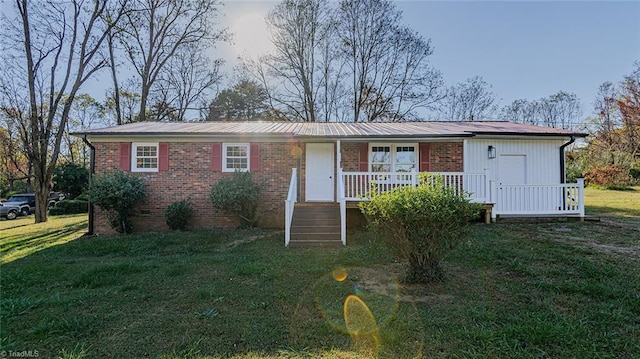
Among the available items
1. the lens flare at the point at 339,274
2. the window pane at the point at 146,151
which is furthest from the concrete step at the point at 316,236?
the window pane at the point at 146,151

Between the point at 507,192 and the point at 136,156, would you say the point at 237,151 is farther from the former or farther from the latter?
the point at 507,192

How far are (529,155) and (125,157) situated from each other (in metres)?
13.6

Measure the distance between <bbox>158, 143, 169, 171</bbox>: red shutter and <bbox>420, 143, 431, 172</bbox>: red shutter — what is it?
8.54 m

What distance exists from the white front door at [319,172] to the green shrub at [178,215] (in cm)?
388

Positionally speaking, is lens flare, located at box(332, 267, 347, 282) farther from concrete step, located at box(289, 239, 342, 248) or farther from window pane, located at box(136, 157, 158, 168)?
window pane, located at box(136, 157, 158, 168)

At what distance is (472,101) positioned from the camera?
25359 mm

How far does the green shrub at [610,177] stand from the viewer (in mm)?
20703

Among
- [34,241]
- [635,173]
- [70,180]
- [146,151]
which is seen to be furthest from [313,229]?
[635,173]

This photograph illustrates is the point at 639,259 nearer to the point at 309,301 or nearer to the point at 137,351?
the point at 309,301

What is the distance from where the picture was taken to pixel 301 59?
22531 mm

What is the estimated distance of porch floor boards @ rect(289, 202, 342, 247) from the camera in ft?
25.2

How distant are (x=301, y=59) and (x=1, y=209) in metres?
21.5

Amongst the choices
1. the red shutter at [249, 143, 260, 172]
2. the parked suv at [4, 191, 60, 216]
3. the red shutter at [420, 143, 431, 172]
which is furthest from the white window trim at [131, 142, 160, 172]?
the parked suv at [4, 191, 60, 216]

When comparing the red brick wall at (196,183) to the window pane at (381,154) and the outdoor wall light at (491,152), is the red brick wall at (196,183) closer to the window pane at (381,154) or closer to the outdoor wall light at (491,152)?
the window pane at (381,154)
